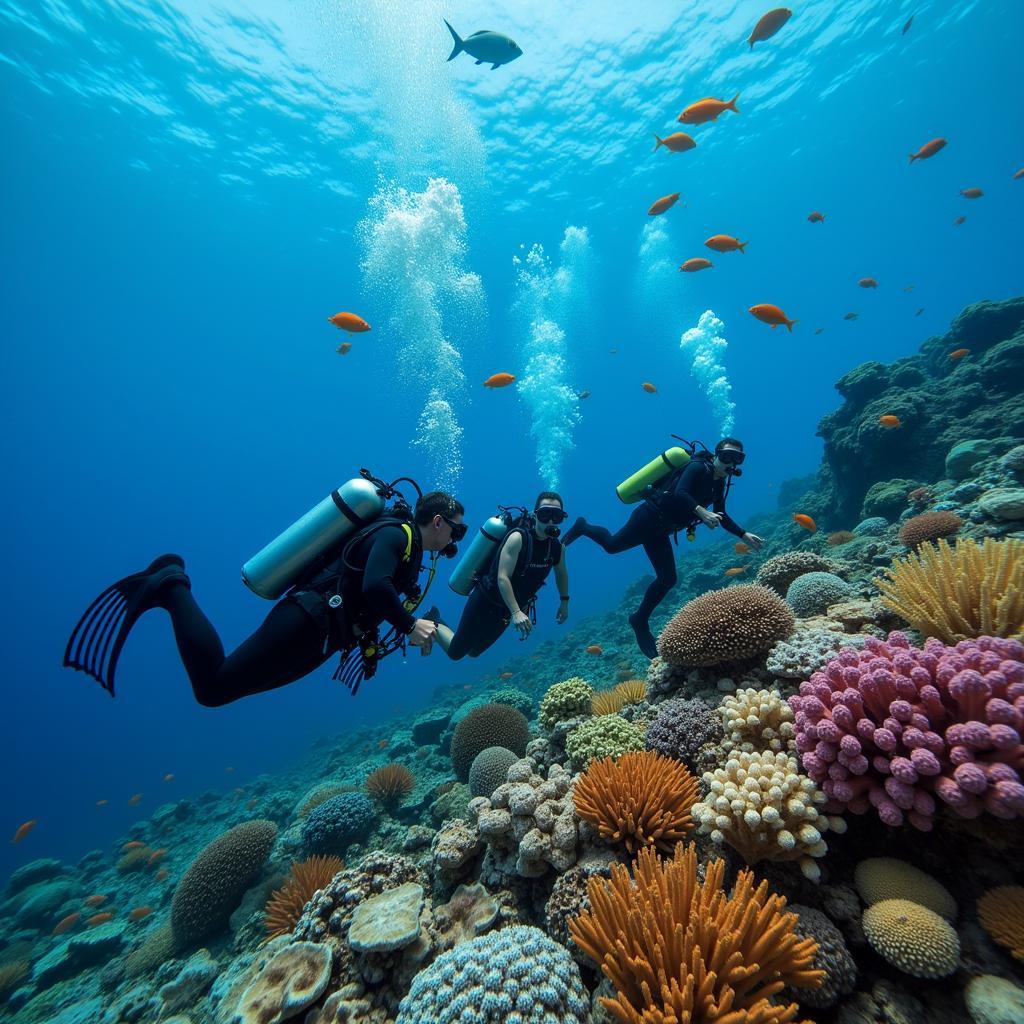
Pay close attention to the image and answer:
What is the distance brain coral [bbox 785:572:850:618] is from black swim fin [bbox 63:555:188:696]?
7092mm

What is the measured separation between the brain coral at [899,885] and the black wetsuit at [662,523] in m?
6.11

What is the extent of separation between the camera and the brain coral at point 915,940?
199 cm

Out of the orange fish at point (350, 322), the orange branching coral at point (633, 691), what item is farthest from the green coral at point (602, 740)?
the orange fish at point (350, 322)

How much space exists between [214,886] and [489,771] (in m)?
4.92

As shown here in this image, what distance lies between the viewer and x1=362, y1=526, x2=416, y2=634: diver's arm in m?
4.22

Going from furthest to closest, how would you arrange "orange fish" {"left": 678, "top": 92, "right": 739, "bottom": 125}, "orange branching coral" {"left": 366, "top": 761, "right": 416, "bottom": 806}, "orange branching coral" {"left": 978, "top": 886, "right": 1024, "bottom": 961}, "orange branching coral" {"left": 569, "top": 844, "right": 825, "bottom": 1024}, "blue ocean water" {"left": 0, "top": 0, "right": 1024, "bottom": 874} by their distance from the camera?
1. "blue ocean water" {"left": 0, "top": 0, "right": 1024, "bottom": 874}
2. "orange fish" {"left": 678, "top": 92, "right": 739, "bottom": 125}
3. "orange branching coral" {"left": 366, "top": 761, "right": 416, "bottom": 806}
4. "orange branching coral" {"left": 978, "top": 886, "right": 1024, "bottom": 961}
5. "orange branching coral" {"left": 569, "top": 844, "right": 825, "bottom": 1024}

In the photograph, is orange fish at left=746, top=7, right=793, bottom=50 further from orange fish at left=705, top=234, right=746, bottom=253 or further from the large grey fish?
the large grey fish

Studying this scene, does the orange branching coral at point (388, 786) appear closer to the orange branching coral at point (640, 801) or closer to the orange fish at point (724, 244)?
the orange branching coral at point (640, 801)

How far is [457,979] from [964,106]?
3379 inches

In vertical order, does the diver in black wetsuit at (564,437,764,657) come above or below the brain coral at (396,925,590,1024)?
above

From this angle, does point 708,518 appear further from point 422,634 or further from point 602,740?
point 422,634

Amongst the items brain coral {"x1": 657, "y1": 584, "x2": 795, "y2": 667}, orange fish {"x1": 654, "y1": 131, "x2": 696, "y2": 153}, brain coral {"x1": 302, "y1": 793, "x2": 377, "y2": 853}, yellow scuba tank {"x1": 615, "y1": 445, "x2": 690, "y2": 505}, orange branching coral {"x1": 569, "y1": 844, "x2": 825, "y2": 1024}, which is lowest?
brain coral {"x1": 302, "y1": 793, "x2": 377, "y2": 853}

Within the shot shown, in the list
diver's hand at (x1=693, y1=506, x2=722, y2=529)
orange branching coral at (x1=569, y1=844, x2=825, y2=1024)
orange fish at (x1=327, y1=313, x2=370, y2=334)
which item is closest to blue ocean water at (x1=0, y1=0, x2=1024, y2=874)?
orange fish at (x1=327, y1=313, x2=370, y2=334)

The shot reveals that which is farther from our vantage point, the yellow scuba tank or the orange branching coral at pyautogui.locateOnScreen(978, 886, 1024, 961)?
the yellow scuba tank
